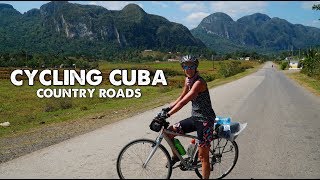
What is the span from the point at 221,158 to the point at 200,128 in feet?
3.09

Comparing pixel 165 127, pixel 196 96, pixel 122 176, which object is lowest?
pixel 122 176

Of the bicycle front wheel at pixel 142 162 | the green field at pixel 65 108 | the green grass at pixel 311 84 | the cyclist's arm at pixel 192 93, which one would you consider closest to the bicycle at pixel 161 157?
the bicycle front wheel at pixel 142 162

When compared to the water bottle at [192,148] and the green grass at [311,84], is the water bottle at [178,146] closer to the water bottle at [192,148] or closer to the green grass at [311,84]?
the water bottle at [192,148]

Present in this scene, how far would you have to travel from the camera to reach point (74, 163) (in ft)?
22.5

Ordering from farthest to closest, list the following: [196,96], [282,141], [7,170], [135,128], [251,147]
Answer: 1. [135,128]
2. [282,141]
3. [251,147]
4. [7,170]
5. [196,96]

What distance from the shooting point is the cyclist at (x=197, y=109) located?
534 centimetres

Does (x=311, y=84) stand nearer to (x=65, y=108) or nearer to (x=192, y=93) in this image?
(x=65, y=108)

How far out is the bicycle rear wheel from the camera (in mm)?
5965

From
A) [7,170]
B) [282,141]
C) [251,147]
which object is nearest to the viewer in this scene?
[7,170]

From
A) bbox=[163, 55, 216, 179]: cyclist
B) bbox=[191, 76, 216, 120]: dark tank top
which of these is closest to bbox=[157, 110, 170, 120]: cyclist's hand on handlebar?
bbox=[163, 55, 216, 179]: cyclist

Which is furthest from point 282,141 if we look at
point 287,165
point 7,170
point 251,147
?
point 7,170

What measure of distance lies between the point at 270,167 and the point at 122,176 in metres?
2.67

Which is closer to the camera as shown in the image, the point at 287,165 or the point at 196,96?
the point at 196,96

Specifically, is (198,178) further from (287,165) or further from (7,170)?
(7,170)
